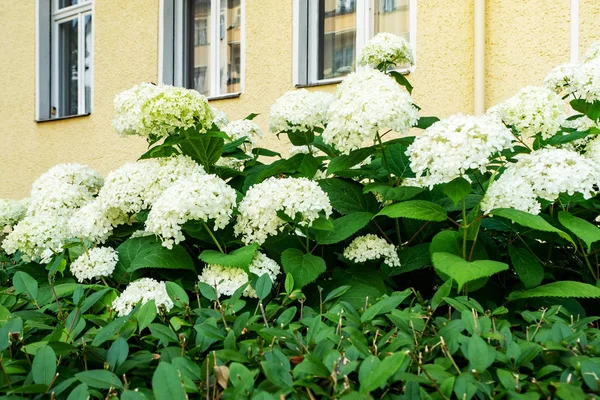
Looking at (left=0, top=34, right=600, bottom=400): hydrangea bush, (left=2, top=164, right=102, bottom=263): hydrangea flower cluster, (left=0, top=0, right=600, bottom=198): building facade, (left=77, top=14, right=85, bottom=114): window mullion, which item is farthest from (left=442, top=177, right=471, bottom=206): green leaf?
(left=77, top=14, right=85, bottom=114): window mullion

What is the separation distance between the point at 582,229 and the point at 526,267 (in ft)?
0.58

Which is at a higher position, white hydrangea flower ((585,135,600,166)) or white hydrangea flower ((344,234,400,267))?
white hydrangea flower ((585,135,600,166))

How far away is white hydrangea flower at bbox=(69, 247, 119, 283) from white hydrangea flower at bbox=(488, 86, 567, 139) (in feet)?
4.49

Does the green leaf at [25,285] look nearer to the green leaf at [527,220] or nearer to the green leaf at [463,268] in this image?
the green leaf at [463,268]

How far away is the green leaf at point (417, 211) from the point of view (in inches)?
67.0

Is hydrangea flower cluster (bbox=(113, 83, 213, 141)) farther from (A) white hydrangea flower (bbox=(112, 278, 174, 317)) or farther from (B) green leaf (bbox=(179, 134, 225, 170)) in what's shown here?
(A) white hydrangea flower (bbox=(112, 278, 174, 317))

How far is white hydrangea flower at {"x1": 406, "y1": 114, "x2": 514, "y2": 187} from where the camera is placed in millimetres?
1583

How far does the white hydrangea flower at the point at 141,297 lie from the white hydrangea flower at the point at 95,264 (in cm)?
24

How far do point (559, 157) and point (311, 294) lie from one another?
0.78m

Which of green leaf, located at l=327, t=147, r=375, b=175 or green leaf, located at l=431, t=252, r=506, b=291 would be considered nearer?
green leaf, located at l=431, t=252, r=506, b=291

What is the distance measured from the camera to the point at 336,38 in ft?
20.2

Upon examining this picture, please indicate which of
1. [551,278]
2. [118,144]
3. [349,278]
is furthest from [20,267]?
[118,144]

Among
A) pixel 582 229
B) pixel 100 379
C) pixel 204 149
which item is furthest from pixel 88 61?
pixel 100 379

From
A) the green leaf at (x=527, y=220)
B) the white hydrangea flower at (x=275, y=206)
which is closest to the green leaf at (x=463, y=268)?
the green leaf at (x=527, y=220)
